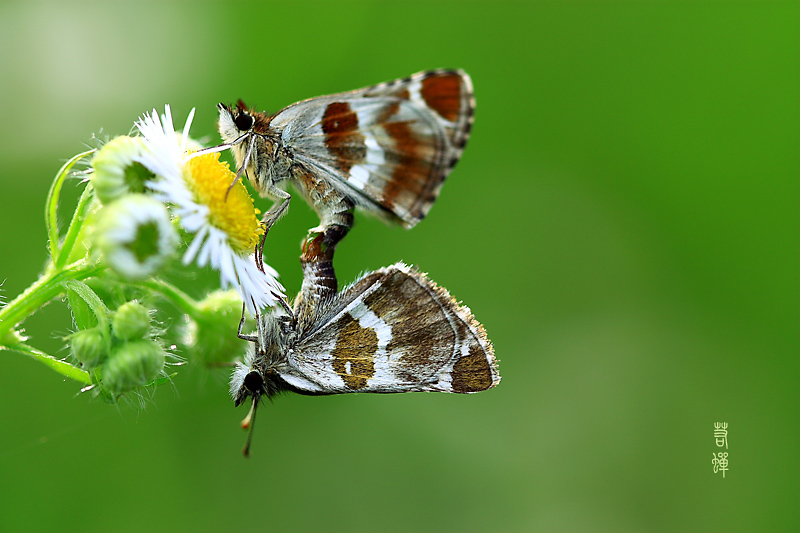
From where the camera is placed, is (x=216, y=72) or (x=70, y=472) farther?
(x=216, y=72)

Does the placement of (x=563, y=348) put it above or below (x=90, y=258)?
above

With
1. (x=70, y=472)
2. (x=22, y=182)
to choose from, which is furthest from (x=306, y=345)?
(x=22, y=182)

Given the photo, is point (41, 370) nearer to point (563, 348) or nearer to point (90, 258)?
point (90, 258)

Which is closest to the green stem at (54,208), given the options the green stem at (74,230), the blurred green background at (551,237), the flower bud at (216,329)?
the green stem at (74,230)

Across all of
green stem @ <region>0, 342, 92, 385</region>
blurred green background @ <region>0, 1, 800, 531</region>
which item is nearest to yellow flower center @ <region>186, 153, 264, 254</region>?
green stem @ <region>0, 342, 92, 385</region>

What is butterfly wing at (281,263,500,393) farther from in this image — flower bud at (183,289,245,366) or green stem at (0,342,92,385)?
green stem at (0,342,92,385)

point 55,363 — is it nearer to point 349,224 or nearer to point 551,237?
point 349,224
